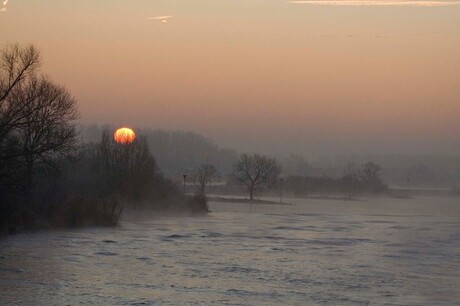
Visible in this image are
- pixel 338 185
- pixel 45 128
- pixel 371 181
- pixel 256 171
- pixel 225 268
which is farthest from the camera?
pixel 371 181

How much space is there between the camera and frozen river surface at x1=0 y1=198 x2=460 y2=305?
19656 mm

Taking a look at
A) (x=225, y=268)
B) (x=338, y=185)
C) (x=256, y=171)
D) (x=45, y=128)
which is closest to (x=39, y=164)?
(x=45, y=128)

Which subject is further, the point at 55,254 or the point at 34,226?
the point at 34,226

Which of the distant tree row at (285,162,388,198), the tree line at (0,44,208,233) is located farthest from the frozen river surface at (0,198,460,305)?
the distant tree row at (285,162,388,198)

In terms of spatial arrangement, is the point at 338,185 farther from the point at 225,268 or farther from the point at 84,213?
the point at 225,268

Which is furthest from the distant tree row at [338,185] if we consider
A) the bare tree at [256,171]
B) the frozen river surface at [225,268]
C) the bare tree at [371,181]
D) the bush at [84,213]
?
the frozen river surface at [225,268]

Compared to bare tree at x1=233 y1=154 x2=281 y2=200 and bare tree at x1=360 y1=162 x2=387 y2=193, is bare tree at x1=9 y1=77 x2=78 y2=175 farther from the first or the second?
bare tree at x1=360 y1=162 x2=387 y2=193

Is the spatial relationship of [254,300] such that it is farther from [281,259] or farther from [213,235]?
[213,235]

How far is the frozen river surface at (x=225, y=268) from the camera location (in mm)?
19656

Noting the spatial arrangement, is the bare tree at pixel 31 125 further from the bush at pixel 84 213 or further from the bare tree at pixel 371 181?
the bare tree at pixel 371 181

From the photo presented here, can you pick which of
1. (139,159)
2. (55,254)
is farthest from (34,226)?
(139,159)

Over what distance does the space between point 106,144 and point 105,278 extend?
51849 mm

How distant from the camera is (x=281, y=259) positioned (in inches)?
1147

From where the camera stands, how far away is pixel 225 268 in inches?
1011
